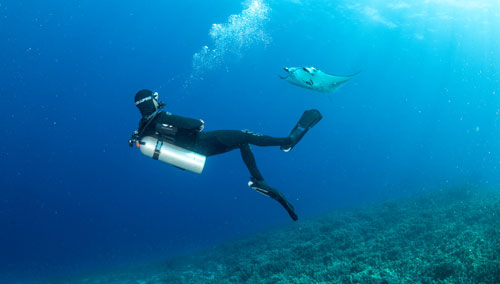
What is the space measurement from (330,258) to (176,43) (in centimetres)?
5527

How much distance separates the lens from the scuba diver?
4504 mm

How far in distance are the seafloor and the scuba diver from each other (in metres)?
3.11

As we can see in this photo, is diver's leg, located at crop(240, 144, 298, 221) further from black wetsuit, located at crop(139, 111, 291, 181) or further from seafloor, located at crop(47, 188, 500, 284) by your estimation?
seafloor, located at crop(47, 188, 500, 284)

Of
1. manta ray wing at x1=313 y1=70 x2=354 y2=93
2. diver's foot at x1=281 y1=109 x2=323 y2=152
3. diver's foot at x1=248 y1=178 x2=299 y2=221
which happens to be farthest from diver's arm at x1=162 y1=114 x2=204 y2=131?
manta ray wing at x1=313 y1=70 x2=354 y2=93

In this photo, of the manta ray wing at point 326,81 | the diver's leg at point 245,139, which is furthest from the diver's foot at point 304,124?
the manta ray wing at point 326,81

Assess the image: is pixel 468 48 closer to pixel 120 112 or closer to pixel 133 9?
pixel 133 9

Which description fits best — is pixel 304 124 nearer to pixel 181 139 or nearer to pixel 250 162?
pixel 250 162

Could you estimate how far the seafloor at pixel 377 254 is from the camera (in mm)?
5477

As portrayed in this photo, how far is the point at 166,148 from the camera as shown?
182 inches

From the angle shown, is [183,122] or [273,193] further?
[273,193]

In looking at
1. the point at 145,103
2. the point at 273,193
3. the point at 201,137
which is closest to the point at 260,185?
the point at 273,193

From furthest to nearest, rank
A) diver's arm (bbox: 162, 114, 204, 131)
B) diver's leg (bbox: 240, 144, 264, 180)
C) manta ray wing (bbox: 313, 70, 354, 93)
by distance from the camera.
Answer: manta ray wing (bbox: 313, 70, 354, 93) → diver's leg (bbox: 240, 144, 264, 180) → diver's arm (bbox: 162, 114, 204, 131)

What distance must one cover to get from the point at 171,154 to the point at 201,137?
60 centimetres

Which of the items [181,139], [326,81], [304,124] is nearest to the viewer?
[181,139]
